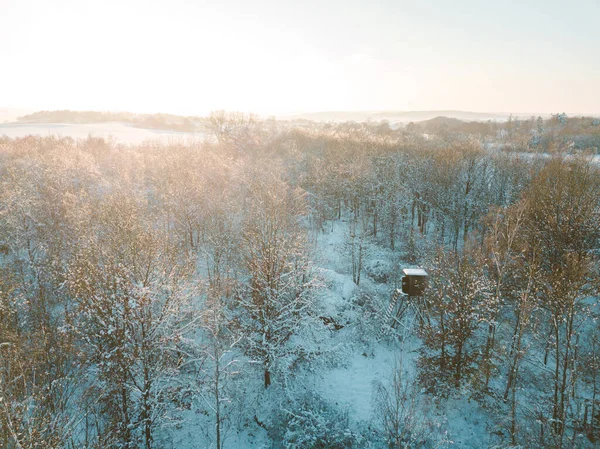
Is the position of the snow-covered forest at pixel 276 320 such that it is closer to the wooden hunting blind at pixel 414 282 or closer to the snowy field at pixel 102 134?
the wooden hunting blind at pixel 414 282

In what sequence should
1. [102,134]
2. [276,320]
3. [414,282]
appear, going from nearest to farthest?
[276,320] → [414,282] → [102,134]

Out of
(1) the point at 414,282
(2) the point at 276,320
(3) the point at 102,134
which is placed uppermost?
(3) the point at 102,134

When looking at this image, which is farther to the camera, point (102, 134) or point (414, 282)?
point (102, 134)

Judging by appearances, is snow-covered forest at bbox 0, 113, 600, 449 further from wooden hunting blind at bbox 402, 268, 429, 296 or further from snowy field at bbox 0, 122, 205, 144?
snowy field at bbox 0, 122, 205, 144

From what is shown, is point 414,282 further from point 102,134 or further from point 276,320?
point 102,134

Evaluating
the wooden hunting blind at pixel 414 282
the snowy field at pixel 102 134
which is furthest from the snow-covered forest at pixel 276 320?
the snowy field at pixel 102 134

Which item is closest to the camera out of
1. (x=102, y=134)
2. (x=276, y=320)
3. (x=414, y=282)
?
(x=276, y=320)

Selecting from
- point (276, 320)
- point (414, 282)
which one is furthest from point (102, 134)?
point (414, 282)
